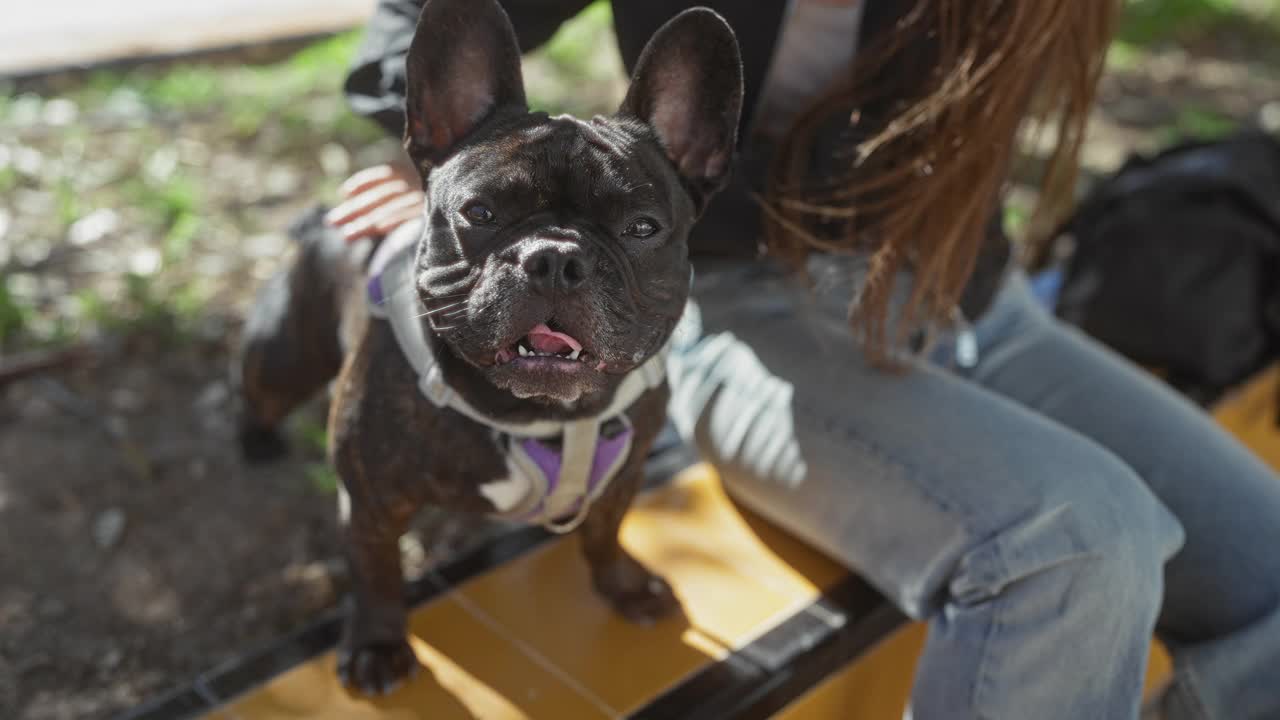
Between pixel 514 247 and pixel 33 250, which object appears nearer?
pixel 514 247

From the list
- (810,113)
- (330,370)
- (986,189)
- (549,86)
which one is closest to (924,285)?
(986,189)

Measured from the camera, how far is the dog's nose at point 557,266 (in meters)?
1.53

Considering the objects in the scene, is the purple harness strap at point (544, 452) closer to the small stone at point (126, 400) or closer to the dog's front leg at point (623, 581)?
the dog's front leg at point (623, 581)

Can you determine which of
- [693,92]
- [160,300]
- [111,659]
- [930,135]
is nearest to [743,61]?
[930,135]

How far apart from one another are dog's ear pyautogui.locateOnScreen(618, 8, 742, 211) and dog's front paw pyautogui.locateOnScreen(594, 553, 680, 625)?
0.86 meters

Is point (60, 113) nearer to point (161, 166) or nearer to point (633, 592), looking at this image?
point (161, 166)

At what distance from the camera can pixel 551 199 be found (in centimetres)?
162

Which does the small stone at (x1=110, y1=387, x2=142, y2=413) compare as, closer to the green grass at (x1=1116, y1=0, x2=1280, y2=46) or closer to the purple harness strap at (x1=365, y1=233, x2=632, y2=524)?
the purple harness strap at (x1=365, y1=233, x2=632, y2=524)

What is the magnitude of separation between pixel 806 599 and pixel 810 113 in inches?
37.9

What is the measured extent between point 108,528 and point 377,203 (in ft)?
3.88

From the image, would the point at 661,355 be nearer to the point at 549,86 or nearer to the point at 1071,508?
the point at 1071,508

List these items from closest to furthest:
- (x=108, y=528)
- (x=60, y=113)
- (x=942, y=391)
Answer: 1. (x=942, y=391)
2. (x=108, y=528)
3. (x=60, y=113)

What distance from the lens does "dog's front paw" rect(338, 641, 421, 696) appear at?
2129 mm

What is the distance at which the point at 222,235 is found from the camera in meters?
3.78
